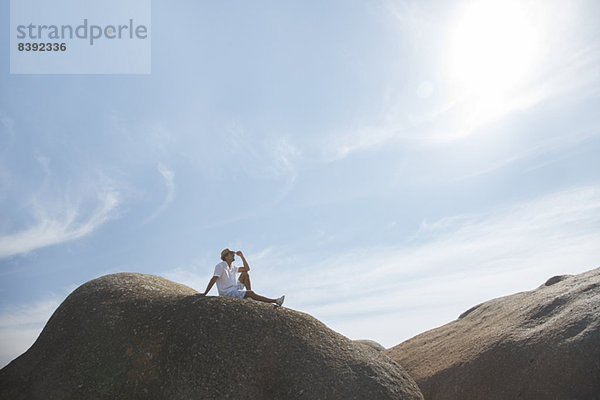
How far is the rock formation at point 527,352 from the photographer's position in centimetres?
1239

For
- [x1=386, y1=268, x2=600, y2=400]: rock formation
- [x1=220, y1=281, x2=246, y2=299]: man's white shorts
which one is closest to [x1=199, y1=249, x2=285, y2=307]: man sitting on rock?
[x1=220, y1=281, x2=246, y2=299]: man's white shorts

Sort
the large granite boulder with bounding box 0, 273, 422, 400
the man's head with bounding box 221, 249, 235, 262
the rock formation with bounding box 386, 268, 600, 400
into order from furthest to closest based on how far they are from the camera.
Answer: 1. the man's head with bounding box 221, 249, 235, 262
2. the rock formation with bounding box 386, 268, 600, 400
3. the large granite boulder with bounding box 0, 273, 422, 400

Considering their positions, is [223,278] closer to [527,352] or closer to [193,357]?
[193,357]

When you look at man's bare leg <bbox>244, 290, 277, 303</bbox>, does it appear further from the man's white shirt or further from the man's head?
the man's head

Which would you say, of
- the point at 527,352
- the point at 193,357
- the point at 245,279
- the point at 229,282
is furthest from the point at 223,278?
the point at 527,352

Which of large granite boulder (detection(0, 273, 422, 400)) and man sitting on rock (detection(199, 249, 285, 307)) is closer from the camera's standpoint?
large granite boulder (detection(0, 273, 422, 400))

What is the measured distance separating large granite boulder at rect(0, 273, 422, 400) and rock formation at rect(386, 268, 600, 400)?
314 cm

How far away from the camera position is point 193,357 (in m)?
10.8

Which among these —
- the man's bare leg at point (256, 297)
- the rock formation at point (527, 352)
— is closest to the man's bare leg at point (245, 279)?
the man's bare leg at point (256, 297)

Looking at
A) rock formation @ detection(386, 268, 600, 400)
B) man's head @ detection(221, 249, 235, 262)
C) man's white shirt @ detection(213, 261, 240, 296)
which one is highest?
man's head @ detection(221, 249, 235, 262)

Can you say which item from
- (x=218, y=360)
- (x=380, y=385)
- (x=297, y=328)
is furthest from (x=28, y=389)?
(x=380, y=385)

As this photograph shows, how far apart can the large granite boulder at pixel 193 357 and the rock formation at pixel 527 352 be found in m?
3.14

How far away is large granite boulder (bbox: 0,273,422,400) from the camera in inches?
420

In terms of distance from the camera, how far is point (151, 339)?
444 inches
